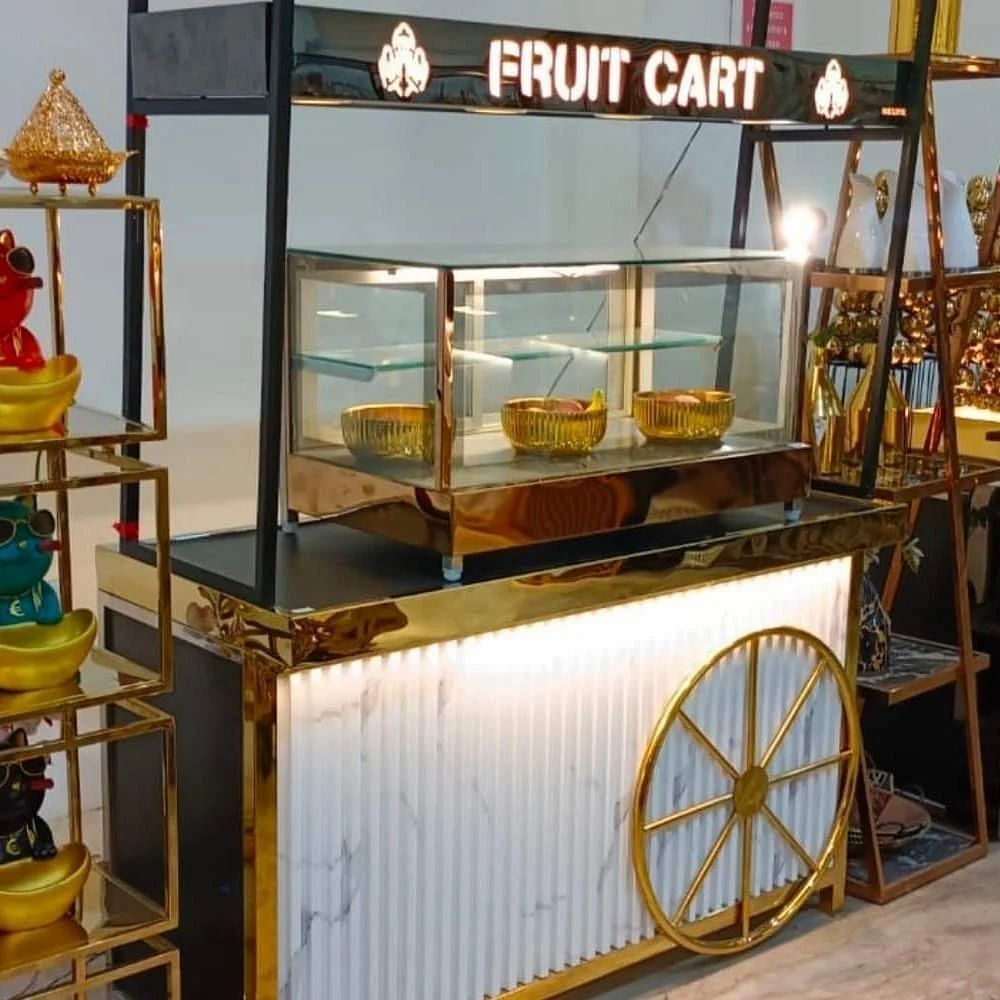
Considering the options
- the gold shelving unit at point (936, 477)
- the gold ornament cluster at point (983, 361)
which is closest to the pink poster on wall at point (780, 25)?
the gold ornament cluster at point (983, 361)

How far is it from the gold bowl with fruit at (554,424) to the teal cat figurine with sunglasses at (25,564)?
690 mm

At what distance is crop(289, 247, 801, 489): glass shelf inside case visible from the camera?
6.87 ft

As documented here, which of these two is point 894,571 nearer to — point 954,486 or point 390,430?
point 954,486

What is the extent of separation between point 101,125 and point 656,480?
4.42ft

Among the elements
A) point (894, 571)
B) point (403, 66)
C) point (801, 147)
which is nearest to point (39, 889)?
point (403, 66)

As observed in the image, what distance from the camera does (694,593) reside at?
2400 millimetres

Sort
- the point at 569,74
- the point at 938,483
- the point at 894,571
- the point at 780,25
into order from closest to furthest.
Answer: the point at 569,74 → the point at 938,483 → the point at 894,571 → the point at 780,25

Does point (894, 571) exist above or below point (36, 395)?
below

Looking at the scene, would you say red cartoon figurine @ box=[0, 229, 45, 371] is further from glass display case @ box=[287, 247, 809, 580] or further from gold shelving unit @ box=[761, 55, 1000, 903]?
gold shelving unit @ box=[761, 55, 1000, 903]

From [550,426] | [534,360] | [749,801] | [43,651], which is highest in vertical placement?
[534,360]

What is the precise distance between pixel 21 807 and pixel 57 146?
0.82 meters

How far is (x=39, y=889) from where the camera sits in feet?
6.25

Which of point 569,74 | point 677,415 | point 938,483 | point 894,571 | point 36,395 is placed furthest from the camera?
point 894,571

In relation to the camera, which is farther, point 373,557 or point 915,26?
point 915,26
